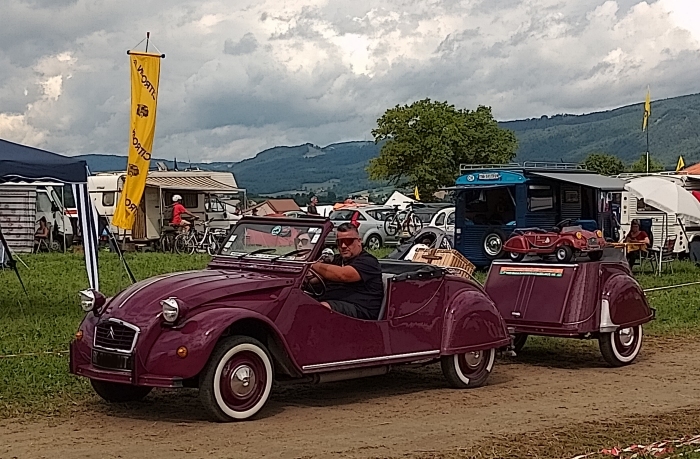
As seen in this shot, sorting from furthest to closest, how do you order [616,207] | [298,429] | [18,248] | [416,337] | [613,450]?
[18,248], [616,207], [416,337], [298,429], [613,450]

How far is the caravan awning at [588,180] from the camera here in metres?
22.4

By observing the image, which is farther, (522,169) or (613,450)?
(522,169)

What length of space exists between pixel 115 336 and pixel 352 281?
2.14m

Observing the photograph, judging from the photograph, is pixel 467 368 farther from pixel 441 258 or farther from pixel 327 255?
pixel 441 258

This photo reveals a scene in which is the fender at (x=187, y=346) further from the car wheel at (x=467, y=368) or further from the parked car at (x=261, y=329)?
the car wheel at (x=467, y=368)

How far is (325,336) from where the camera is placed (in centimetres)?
848

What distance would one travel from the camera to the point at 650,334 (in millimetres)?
13664

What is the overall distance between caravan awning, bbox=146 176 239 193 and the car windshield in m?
25.0

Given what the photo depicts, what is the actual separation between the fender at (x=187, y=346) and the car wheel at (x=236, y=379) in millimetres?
121

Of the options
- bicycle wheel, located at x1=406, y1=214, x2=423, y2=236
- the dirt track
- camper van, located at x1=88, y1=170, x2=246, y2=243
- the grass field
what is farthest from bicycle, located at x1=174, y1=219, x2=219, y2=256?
the dirt track

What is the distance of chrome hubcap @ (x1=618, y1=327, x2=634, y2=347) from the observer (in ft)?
36.6

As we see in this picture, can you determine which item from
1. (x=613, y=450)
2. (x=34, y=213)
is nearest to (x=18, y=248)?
(x=34, y=213)

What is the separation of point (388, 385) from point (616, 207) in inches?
643

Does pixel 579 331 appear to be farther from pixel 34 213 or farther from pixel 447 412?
pixel 34 213
